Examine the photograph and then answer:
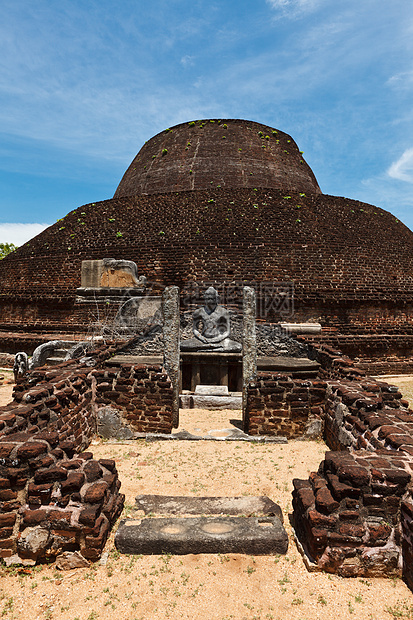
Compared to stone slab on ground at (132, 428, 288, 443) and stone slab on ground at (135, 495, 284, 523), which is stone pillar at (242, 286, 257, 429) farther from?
stone slab on ground at (135, 495, 284, 523)

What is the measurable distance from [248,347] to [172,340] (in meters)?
1.31

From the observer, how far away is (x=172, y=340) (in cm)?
624

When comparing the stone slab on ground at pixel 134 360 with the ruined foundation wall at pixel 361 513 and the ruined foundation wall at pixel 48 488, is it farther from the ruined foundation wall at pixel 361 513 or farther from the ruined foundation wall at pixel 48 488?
the ruined foundation wall at pixel 361 513

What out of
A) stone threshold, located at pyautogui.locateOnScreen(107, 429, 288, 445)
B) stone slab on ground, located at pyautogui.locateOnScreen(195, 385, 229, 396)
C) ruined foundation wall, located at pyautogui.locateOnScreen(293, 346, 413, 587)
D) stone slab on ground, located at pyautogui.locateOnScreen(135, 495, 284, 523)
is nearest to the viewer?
ruined foundation wall, located at pyautogui.locateOnScreen(293, 346, 413, 587)

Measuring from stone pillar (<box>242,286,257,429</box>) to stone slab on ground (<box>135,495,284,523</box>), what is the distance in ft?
8.04

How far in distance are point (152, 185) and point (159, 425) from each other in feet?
46.8

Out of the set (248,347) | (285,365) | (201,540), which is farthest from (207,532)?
(285,365)

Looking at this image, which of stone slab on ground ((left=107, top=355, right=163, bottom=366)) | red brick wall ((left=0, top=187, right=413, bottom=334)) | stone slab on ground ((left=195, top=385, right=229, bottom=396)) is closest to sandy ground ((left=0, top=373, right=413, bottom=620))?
stone slab on ground ((left=107, top=355, right=163, bottom=366))

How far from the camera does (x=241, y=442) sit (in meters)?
5.45

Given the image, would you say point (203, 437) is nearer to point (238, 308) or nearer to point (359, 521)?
point (359, 521)

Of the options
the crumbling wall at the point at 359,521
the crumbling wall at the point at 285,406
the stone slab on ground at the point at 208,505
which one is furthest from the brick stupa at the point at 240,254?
the crumbling wall at the point at 359,521

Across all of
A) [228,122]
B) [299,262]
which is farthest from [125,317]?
[228,122]

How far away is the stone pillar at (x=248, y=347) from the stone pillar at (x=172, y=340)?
113cm

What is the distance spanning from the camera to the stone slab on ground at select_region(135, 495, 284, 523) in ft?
11.0
